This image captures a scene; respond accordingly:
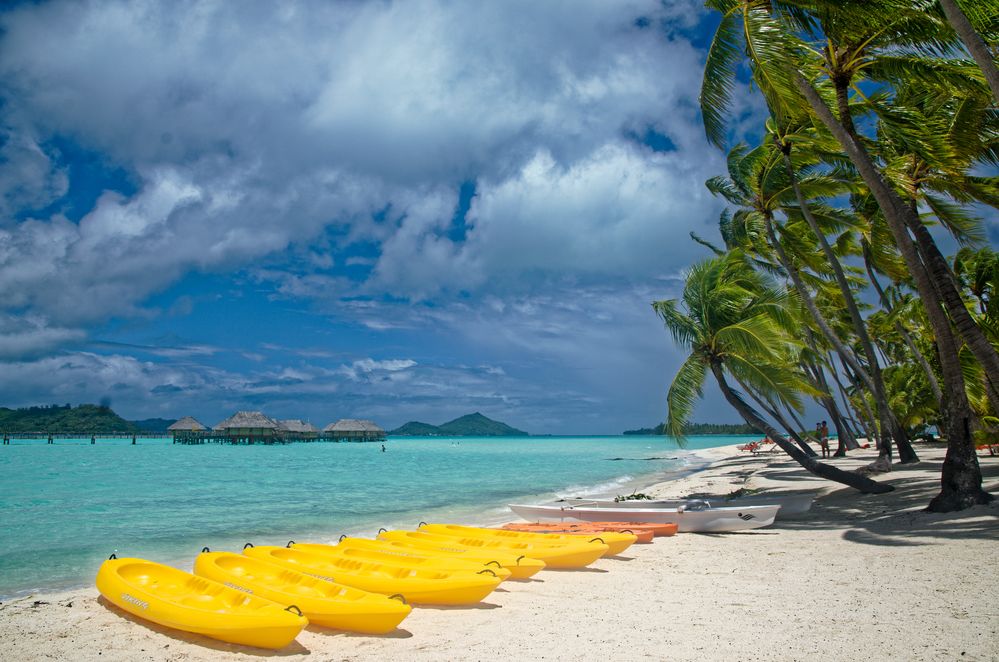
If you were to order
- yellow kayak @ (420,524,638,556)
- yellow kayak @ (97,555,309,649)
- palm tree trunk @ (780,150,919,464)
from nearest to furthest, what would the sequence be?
1. yellow kayak @ (97,555,309,649)
2. yellow kayak @ (420,524,638,556)
3. palm tree trunk @ (780,150,919,464)

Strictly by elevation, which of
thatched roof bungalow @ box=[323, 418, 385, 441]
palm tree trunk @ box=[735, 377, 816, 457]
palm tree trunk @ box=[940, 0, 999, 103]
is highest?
palm tree trunk @ box=[940, 0, 999, 103]

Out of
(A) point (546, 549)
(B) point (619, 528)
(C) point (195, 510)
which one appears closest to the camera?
(A) point (546, 549)

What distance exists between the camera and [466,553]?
667cm

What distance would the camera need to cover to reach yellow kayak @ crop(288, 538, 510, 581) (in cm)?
582

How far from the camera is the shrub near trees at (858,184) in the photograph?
834cm

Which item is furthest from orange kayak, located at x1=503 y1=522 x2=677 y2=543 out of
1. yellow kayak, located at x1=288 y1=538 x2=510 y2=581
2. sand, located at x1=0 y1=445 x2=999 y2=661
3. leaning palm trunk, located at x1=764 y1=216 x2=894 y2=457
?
leaning palm trunk, located at x1=764 y1=216 x2=894 y2=457

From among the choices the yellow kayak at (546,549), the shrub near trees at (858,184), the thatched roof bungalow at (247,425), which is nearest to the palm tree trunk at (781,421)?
the shrub near trees at (858,184)

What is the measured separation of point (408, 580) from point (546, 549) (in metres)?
2.12

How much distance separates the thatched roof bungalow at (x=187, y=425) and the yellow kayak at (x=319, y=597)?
7869 cm

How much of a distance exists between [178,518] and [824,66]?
52.1 ft

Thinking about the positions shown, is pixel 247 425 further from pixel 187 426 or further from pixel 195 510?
pixel 195 510

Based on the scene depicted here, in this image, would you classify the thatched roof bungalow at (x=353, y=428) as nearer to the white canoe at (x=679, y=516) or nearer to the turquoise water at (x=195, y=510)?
the turquoise water at (x=195, y=510)

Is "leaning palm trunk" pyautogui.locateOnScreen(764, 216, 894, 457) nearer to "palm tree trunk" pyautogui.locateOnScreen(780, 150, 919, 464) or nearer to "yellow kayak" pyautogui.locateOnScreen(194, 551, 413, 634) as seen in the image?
"palm tree trunk" pyautogui.locateOnScreen(780, 150, 919, 464)

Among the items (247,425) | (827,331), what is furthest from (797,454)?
(247,425)
